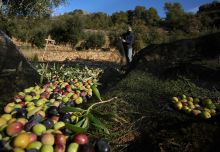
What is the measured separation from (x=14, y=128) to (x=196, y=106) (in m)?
2.20

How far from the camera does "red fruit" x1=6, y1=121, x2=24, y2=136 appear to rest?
2.84 metres

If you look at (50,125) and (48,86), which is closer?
(50,125)

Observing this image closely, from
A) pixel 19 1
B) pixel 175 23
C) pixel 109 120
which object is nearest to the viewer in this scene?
pixel 109 120

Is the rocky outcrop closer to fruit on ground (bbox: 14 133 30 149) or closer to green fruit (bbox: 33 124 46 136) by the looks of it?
green fruit (bbox: 33 124 46 136)

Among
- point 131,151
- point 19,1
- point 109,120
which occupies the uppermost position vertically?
point 19,1

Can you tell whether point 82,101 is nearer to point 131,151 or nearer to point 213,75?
point 131,151

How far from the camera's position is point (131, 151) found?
322cm

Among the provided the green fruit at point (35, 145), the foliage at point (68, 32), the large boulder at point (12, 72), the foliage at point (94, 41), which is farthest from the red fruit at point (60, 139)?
the foliage at point (68, 32)

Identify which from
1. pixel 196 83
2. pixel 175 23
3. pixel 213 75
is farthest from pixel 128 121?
pixel 175 23

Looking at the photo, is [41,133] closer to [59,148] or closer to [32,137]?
[32,137]

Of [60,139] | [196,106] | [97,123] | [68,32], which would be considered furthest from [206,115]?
[68,32]

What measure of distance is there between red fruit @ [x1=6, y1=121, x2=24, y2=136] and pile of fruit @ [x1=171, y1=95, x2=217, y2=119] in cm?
Result: 192

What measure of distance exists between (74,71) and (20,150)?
15.5ft

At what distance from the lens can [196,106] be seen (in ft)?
13.1
